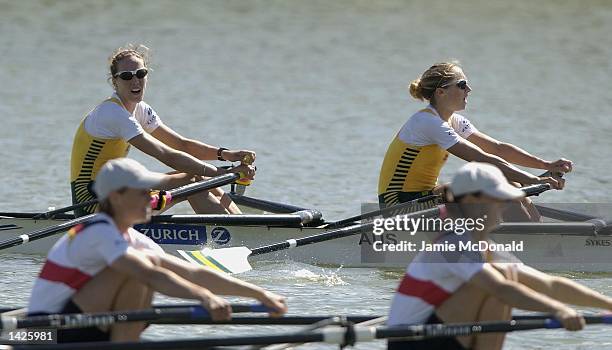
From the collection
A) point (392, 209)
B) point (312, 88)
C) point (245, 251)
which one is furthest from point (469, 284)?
point (312, 88)

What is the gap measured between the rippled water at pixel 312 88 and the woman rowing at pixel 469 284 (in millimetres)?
2263

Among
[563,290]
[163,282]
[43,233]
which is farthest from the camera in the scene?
[43,233]

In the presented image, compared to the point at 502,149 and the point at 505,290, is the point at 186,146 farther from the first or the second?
the point at 505,290

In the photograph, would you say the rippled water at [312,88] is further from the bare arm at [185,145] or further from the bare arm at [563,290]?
the bare arm at [563,290]

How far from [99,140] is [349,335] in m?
4.56

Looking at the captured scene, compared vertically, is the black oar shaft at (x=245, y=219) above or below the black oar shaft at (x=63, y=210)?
below

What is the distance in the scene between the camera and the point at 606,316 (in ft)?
21.7

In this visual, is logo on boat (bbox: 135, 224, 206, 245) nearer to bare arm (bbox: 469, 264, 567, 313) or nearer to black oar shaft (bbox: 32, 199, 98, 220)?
black oar shaft (bbox: 32, 199, 98, 220)

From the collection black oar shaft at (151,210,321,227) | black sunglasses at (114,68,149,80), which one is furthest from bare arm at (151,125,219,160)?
black sunglasses at (114,68,149,80)

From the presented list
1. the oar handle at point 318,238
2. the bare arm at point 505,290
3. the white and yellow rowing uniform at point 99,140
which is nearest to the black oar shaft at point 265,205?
the oar handle at point 318,238

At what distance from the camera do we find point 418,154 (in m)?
10.4

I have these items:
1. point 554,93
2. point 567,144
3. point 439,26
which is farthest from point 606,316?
point 439,26

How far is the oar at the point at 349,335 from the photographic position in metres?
6.19

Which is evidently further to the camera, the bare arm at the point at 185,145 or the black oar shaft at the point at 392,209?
the bare arm at the point at 185,145
